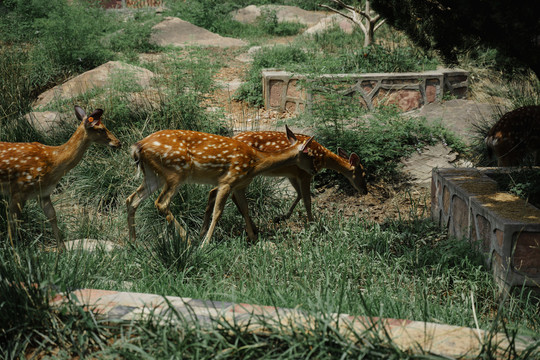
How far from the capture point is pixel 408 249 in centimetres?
584

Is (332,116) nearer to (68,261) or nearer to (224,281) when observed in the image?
(224,281)

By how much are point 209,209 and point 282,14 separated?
19217 mm

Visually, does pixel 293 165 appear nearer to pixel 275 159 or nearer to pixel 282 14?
pixel 275 159

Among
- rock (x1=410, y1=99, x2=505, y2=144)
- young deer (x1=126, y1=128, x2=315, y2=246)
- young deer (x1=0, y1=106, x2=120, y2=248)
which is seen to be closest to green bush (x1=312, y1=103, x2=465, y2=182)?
rock (x1=410, y1=99, x2=505, y2=144)

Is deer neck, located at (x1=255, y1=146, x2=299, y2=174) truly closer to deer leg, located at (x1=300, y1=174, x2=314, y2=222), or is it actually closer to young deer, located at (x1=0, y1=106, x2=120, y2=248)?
deer leg, located at (x1=300, y1=174, x2=314, y2=222)

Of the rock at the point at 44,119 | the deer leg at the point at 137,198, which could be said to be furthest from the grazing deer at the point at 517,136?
the rock at the point at 44,119

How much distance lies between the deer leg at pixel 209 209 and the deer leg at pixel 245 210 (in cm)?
23

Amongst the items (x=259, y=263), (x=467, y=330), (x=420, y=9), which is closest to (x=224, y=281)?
(x=259, y=263)

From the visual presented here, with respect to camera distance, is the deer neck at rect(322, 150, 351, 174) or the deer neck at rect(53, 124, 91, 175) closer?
the deer neck at rect(53, 124, 91, 175)

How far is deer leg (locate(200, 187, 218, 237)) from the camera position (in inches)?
259

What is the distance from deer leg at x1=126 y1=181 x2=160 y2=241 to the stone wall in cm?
499

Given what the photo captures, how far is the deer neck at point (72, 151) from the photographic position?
5.95 m

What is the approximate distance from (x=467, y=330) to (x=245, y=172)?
340cm

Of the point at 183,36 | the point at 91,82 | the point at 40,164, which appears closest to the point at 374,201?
the point at 40,164
